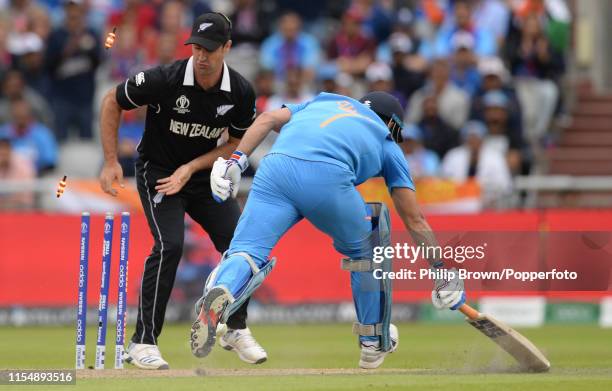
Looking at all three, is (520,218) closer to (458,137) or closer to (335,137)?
(458,137)

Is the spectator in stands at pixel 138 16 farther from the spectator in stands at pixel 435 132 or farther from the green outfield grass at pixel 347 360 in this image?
the green outfield grass at pixel 347 360

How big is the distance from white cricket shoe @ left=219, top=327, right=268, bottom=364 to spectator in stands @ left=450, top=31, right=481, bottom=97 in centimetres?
868

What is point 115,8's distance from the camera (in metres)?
18.8

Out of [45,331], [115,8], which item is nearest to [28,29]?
[115,8]

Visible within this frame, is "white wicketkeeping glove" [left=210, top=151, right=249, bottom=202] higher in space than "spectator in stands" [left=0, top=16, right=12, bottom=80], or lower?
lower

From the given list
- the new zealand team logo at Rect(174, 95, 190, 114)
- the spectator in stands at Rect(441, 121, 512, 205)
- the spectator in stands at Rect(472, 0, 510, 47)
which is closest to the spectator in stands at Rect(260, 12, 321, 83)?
the spectator in stands at Rect(441, 121, 512, 205)

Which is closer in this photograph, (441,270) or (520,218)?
(441,270)

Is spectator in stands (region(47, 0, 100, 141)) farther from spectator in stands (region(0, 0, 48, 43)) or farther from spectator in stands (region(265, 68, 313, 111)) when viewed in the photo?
spectator in stands (region(265, 68, 313, 111))

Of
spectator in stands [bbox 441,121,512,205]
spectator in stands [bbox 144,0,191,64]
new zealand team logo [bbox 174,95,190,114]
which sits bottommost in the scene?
spectator in stands [bbox 441,121,512,205]

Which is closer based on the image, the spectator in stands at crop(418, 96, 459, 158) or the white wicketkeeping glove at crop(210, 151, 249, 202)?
the white wicketkeeping glove at crop(210, 151, 249, 202)

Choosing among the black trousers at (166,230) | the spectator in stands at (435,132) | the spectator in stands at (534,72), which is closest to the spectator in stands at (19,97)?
the spectator in stands at (435,132)

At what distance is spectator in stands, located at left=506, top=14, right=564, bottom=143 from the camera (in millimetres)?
17719

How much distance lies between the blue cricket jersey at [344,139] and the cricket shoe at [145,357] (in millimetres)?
1680

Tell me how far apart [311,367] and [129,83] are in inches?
93.8
